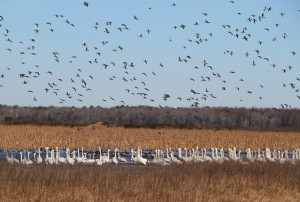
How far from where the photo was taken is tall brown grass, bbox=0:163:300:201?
53.5ft

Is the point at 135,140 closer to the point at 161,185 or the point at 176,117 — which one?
the point at 161,185

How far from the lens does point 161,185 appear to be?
1802 centimetres

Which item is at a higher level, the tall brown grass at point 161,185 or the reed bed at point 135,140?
the reed bed at point 135,140

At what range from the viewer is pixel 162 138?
48094 mm

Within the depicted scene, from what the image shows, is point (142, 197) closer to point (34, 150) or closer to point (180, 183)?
point (180, 183)

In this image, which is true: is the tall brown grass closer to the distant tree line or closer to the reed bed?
the reed bed

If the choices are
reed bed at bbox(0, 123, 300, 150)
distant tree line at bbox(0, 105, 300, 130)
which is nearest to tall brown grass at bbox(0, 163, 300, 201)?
reed bed at bbox(0, 123, 300, 150)

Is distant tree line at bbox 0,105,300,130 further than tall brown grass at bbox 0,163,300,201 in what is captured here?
Yes

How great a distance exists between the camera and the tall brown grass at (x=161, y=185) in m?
16.3

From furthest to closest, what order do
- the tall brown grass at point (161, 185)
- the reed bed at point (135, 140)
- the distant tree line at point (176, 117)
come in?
the distant tree line at point (176, 117)
the reed bed at point (135, 140)
the tall brown grass at point (161, 185)

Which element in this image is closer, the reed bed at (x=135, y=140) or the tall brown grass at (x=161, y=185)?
the tall brown grass at (x=161, y=185)

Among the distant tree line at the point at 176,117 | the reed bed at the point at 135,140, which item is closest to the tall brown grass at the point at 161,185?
the reed bed at the point at 135,140

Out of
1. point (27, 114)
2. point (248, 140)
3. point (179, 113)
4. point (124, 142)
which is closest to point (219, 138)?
point (248, 140)

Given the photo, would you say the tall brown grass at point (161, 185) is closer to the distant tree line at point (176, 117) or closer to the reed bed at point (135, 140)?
the reed bed at point (135, 140)
